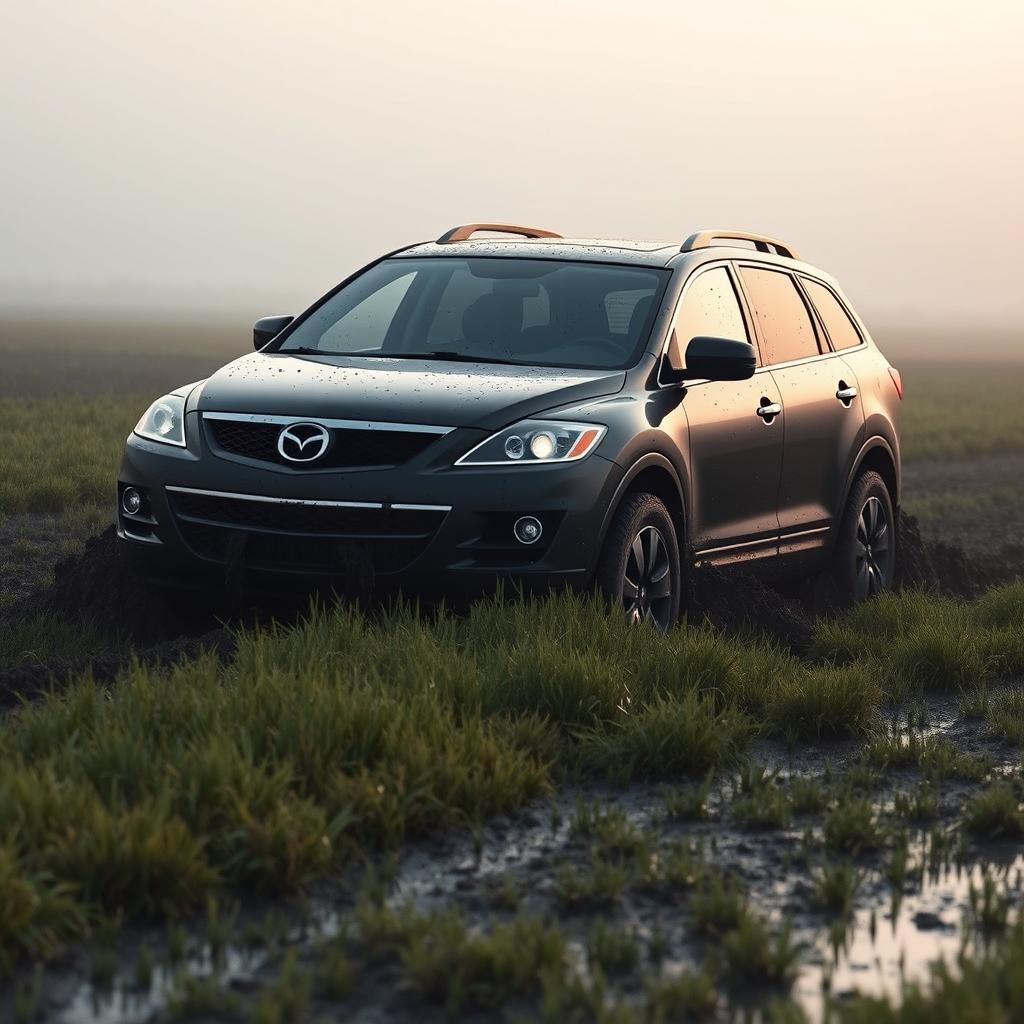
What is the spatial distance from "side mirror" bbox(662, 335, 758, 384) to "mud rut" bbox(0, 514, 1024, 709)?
2.95ft

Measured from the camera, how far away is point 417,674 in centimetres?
597

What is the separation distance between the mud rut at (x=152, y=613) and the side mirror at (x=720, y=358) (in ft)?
2.95

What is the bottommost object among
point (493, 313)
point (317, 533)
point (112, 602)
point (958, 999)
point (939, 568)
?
point (939, 568)

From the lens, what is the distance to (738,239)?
9555 millimetres

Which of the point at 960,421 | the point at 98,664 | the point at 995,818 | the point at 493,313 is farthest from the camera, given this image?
the point at 960,421

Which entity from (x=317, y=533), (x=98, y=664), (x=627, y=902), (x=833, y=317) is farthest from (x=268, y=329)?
(x=627, y=902)

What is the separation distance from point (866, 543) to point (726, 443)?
6.29 feet

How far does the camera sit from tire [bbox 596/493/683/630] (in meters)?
7.37

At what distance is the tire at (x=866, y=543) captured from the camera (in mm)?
9688

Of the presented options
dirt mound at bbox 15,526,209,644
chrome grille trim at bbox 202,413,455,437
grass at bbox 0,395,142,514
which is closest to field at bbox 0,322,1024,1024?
dirt mound at bbox 15,526,209,644

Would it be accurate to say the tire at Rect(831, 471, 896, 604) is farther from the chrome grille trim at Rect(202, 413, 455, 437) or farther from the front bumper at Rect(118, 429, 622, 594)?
the chrome grille trim at Rect(202, 413, 455, 437)

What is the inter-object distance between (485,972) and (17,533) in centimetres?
919

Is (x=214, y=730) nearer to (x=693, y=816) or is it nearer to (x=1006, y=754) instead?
(x=693, y=816)

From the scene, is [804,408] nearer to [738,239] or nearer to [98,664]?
[738,239]
